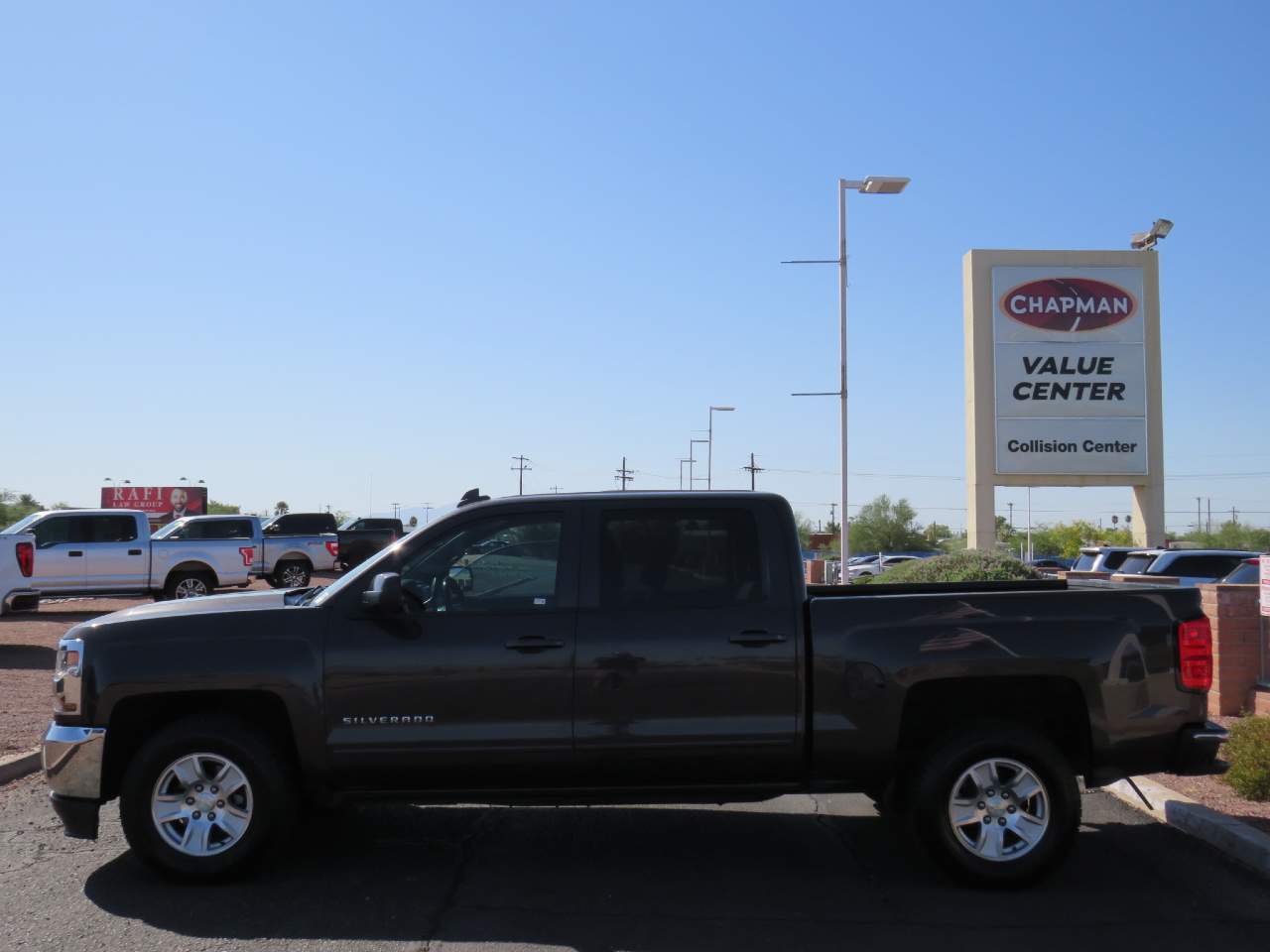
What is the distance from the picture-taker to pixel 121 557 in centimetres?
→ 2273

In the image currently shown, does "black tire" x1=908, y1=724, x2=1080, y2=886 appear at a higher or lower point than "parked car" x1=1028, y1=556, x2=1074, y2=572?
lower

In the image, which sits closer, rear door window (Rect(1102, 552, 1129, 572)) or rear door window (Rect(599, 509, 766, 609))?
rear door window (Rect(599, 509, 766, 609))

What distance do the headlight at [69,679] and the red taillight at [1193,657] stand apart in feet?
18.5

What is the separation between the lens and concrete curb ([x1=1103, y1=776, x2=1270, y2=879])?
21.2ft

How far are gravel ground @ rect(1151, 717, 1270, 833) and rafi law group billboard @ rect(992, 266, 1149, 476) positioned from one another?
68.4 feet

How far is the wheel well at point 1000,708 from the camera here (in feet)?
20.8

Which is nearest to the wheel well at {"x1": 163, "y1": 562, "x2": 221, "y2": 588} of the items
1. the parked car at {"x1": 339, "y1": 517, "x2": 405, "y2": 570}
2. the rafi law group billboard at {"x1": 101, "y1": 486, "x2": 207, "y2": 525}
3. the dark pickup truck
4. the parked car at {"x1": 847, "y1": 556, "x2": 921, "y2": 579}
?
the parked car at {"x1": 339, "y1": 517, "x2": 405, "y2": 570}

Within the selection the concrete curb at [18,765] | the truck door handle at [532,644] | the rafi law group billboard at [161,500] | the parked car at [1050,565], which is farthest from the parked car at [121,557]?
the rafi law group billboard at [161,500]

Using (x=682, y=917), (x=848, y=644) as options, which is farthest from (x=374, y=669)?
(x=848, y=644)

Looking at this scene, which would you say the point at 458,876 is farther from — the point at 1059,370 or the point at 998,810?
the point at 1059,370

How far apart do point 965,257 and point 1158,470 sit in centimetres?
683

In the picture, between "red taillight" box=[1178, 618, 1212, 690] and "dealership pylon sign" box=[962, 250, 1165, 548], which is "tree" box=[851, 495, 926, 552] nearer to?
"dealership pylon sign" box=[962, 250, 1165, 548]

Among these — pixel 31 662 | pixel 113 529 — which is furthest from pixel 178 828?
pixel 113 529

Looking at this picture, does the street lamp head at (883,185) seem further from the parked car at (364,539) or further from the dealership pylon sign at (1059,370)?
the parked car at (364,539)
